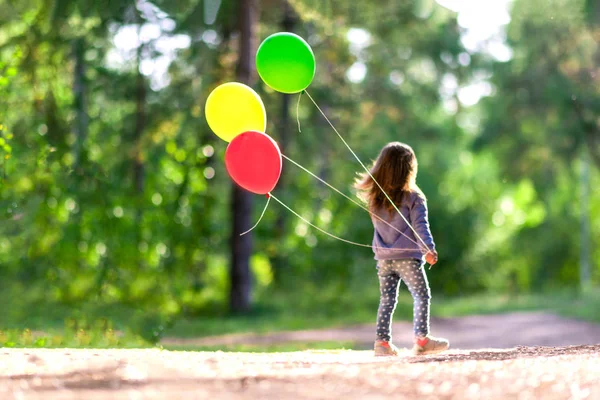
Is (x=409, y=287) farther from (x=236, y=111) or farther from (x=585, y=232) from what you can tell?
(x=585, y=232)

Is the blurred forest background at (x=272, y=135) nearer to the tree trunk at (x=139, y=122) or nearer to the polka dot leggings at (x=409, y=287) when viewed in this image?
the tree trunk at (x=139, y=122)

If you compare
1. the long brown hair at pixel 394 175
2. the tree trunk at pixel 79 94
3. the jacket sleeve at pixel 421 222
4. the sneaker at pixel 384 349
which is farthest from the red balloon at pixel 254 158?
the tree trunk at pixel 79 94

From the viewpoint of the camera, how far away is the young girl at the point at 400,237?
21.7ft

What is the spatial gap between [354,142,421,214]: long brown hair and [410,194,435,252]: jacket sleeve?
121mm

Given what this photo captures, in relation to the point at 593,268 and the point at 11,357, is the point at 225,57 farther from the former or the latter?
the point at 593,268

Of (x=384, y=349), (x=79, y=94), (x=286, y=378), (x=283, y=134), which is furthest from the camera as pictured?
(x=283, y=134)

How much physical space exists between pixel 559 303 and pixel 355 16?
7.26 metres

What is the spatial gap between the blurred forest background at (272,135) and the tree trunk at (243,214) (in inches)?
1.4

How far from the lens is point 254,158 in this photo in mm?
6504

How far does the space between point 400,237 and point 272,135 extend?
953cm

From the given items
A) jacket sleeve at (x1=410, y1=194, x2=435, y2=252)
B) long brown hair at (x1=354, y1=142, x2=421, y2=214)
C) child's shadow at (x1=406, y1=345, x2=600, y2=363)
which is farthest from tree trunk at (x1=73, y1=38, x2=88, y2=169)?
child's shadow at (x1=406, y1=345, x2=600, y2=363)

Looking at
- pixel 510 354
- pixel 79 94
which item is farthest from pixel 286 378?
pixel 79 94

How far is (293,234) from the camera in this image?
1894 cm

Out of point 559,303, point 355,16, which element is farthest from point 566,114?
point 355,16
